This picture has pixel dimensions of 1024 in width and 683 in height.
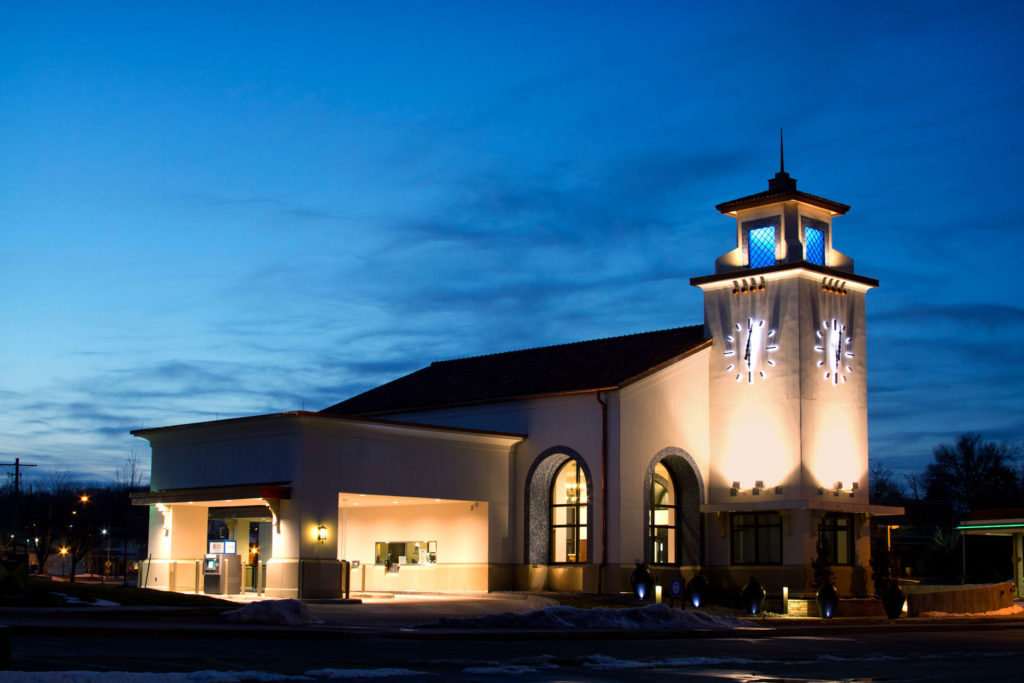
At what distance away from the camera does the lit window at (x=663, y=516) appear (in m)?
40.8

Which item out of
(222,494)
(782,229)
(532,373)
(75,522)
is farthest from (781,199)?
(75,522)

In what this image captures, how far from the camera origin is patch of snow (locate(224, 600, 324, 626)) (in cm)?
2483

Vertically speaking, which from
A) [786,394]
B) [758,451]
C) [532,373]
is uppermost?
[532,373]

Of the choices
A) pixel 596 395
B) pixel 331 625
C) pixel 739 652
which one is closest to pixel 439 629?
pixel 331 625

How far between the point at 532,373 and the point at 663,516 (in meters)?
7.27

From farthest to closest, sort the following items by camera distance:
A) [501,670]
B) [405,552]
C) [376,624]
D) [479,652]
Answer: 1. [405,552]
2. [376,624]
3. [479,652]
4. [501,670]

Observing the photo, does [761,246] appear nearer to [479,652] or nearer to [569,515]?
[569,515]

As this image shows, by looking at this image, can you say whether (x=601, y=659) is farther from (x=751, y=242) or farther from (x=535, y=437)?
(x=751, y=242)

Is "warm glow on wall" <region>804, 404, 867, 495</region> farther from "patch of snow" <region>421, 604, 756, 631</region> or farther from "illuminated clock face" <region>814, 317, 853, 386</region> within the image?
"patch of snow" <region>421, 604, 756, 631</region>

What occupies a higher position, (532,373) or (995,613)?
(532,373)

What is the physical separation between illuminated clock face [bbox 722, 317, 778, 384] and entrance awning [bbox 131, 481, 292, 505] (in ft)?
52.0

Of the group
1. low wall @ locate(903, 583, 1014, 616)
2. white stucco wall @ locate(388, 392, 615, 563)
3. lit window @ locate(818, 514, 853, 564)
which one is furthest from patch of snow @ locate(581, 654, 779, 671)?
low wall @ locate(903, 583, 1014, 616)

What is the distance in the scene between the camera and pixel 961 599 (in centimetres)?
4034

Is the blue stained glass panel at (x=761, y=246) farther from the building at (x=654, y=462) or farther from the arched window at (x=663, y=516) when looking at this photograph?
the arched window at (x=663, y=516)
